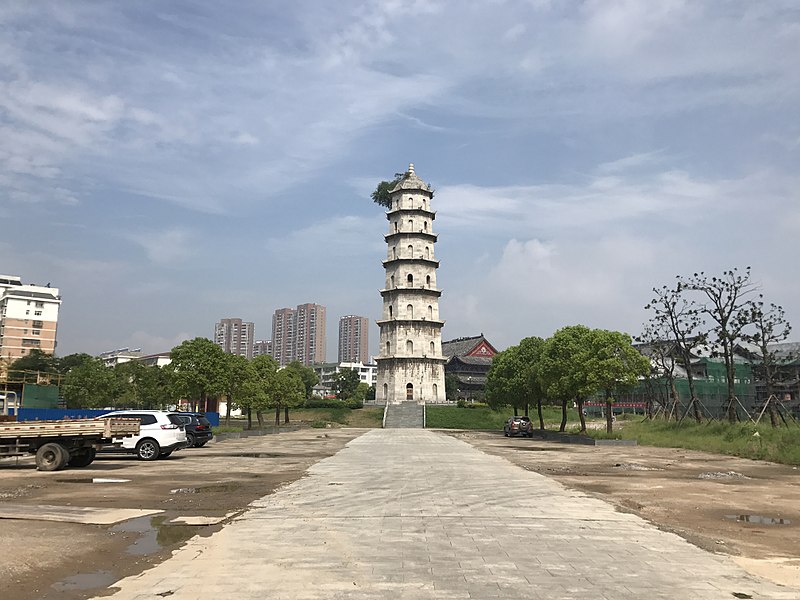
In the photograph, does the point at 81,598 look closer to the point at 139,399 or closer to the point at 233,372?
the point at 233,372

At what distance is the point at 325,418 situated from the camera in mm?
65750

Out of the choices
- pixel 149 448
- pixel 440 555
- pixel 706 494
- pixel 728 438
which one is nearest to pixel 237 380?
pixel 149 448

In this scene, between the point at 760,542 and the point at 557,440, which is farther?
the point at 557,440

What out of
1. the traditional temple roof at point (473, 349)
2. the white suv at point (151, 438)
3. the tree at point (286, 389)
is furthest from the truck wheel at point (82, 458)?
the traditional temple roof at point (473, 349)

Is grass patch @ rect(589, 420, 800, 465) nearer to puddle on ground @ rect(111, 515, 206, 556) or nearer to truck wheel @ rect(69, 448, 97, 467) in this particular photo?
puddle on ground @ rect(111, 515, 206, 556)

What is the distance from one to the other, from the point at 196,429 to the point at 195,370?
845 centimetres

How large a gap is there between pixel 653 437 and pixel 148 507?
3138 centimetres

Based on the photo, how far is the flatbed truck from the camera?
1855 centimetres

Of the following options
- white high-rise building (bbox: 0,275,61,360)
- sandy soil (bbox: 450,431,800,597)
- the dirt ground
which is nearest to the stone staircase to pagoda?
sandy soil (bbox: 450,431,800,597)

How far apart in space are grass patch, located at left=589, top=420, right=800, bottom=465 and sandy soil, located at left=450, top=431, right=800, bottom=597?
1.00m

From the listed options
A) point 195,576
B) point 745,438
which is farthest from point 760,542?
point 745,438

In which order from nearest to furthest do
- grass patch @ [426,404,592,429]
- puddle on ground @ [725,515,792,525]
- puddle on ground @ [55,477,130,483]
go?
puddle on ground @ [725,515,792,525]
puddle on ground @ [55,477,130,483]
grass patch @ [426,404,592,429]

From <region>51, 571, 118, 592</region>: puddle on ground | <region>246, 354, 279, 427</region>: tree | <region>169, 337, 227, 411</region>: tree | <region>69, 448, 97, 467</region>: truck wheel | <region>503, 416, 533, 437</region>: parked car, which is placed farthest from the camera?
<region>503, 416, 533, 437</region>: parked car

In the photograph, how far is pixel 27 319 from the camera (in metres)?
117
